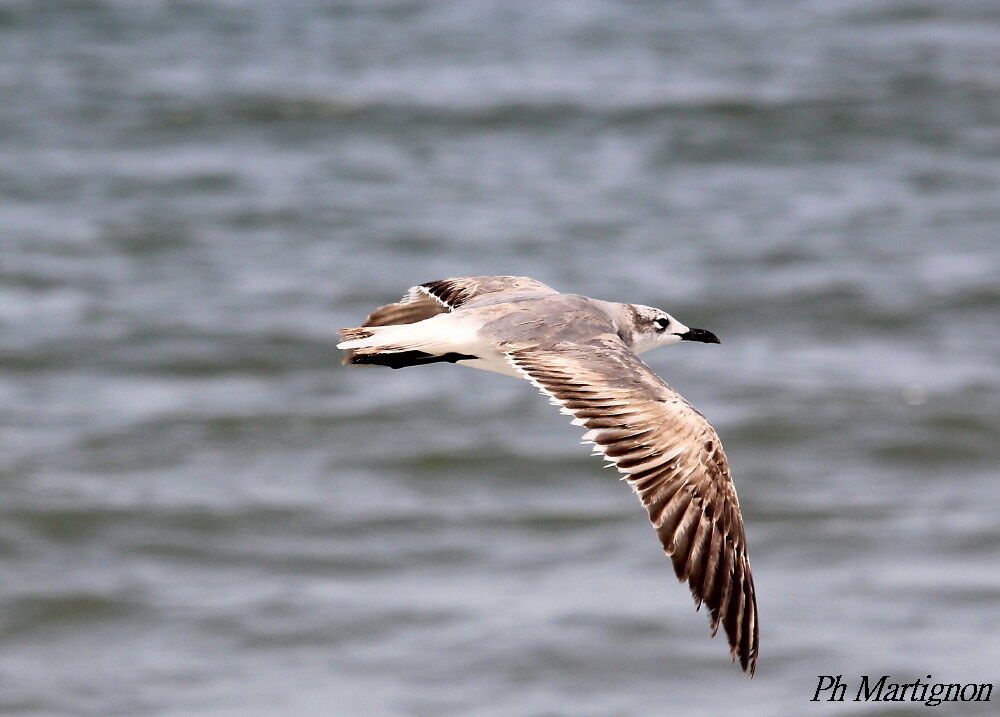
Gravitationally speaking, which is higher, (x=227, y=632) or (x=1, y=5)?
(x=1, y=5)

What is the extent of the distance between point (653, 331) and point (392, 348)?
113 cm

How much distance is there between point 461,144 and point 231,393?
5.03 m

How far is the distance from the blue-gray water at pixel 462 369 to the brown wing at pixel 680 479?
2945 millimetres

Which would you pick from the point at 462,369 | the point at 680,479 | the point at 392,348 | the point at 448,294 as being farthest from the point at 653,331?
the point at 462,369

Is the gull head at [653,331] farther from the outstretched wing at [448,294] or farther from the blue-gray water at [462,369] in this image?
the blue-gray water at [462,369]

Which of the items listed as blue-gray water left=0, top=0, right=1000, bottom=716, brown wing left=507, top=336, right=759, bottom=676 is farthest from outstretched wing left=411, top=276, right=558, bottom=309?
blue-gray water left=0, top=0, right=1000, bottom=716

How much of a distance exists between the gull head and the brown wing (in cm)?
99

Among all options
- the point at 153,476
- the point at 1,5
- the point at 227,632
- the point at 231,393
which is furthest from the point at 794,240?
the point at 1,5

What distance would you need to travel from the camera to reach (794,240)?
1365 cm

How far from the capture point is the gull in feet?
15.2

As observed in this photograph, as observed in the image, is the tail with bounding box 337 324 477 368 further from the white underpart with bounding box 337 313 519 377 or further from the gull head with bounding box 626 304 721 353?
the gull head with bounding box 626 304 721 353

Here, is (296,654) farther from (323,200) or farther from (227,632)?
(323,200)

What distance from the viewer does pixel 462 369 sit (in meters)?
12.0

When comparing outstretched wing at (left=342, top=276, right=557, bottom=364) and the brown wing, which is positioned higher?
outstretched wing at (left=342, top=276, right=557, bottom=364)
